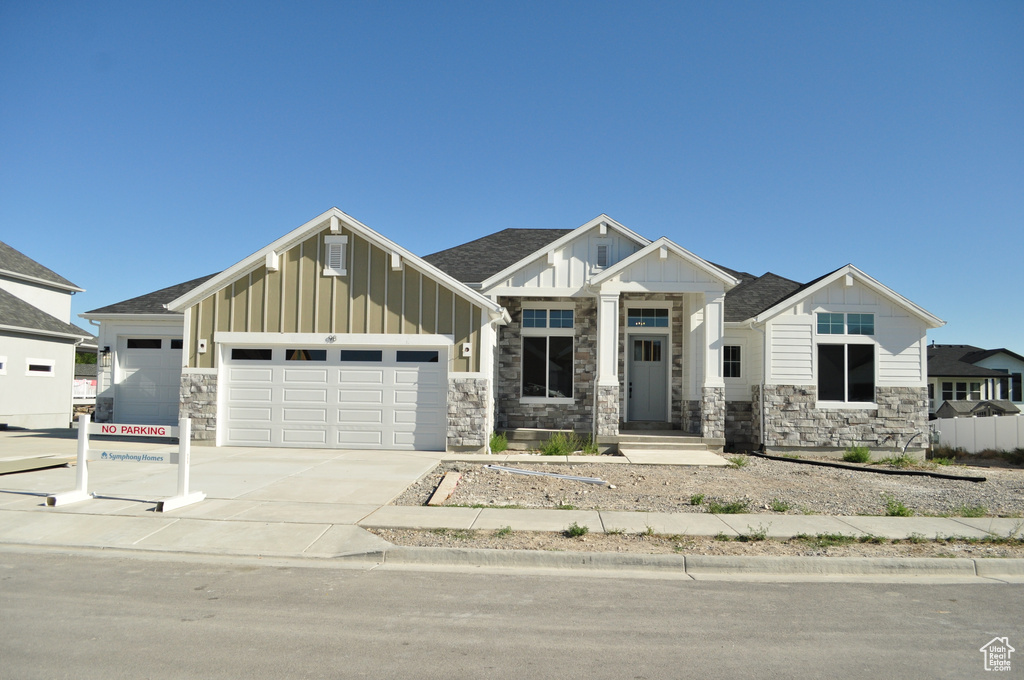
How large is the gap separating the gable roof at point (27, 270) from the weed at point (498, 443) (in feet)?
71.2

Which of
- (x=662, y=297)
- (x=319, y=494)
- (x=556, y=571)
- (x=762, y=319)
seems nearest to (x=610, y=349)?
(x=662, y=297)

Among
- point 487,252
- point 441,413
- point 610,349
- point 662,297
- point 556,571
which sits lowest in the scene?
point 556,571

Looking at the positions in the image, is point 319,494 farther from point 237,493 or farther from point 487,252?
point 487,252

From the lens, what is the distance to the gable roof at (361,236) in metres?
14.4

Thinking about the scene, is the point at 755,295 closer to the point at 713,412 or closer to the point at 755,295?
the point at 755,295

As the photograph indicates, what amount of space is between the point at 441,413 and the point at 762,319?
8.17 metres

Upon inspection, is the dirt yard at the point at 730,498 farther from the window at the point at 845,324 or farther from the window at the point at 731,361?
the window at the point at 845,324

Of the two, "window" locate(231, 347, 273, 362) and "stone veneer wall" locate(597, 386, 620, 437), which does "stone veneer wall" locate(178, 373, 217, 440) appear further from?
"stone veneer wall" locate(597, 386, 620, 437)

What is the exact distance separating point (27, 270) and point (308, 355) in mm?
19484

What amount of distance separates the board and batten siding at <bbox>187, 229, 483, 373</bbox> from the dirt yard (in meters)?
3.48

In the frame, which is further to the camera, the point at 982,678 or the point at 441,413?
the point at 441,413

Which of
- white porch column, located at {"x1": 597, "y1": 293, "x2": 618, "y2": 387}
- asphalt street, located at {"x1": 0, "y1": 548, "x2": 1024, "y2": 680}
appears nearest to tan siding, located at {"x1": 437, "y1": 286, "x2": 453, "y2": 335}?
white porch column, located at {"x1": 597, "y1": 293, "x2": 618, "y2": 387}

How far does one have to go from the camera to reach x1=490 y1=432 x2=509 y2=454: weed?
14852 mm

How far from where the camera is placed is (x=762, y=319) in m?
15.9
